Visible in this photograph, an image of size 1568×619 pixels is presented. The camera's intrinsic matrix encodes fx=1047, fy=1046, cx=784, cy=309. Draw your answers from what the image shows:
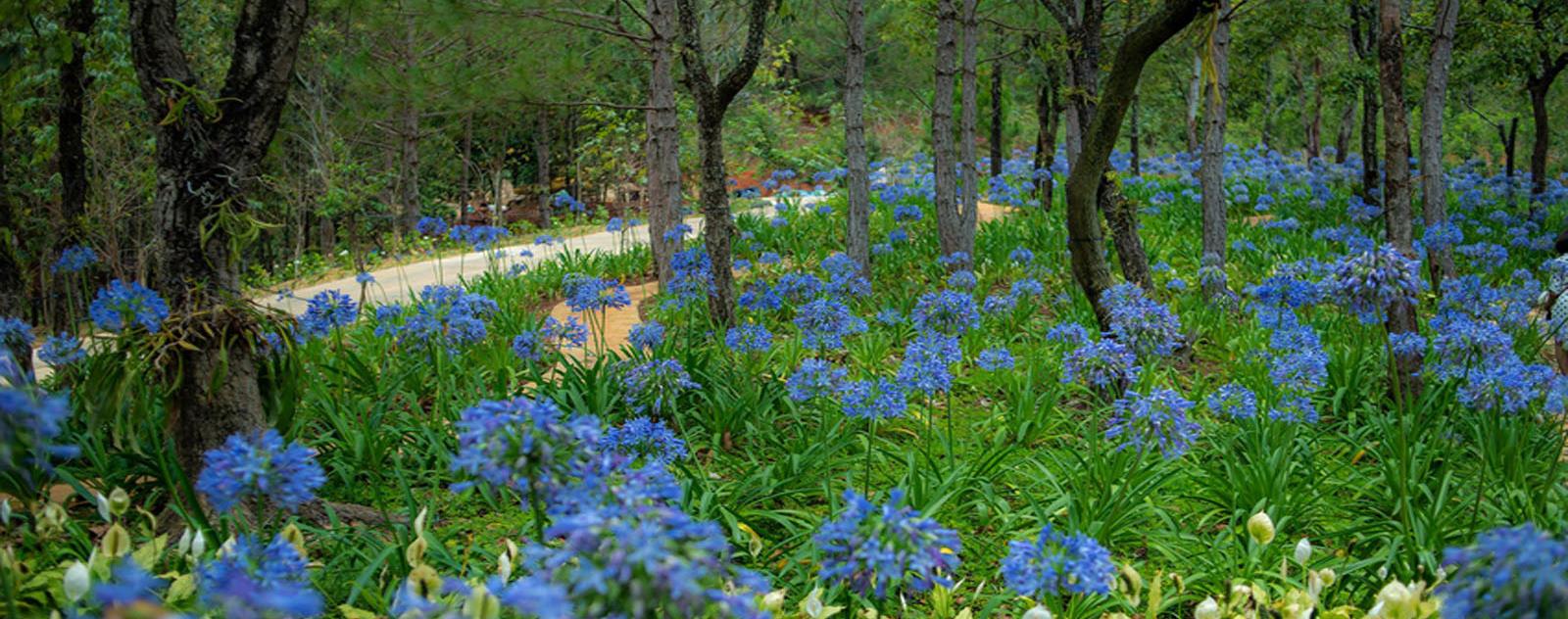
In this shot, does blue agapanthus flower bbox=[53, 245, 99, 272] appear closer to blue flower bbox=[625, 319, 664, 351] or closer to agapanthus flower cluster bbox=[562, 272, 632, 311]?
agapanthus flower cluster bbox=[562, 272, 632, 311]

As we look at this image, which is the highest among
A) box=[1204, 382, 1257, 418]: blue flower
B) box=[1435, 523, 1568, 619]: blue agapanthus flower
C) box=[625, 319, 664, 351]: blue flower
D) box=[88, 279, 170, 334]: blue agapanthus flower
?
box=[88, 279, 170, 334]: blue agapanthus flower

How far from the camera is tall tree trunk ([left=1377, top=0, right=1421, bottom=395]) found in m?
5.16

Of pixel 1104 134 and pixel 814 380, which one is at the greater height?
pixel 1104 134

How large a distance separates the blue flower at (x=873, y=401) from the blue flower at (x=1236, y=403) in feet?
4.33

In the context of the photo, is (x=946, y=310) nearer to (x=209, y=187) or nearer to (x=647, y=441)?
(x=647, y=441)

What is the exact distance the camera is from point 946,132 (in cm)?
830

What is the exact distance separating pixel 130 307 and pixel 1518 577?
Answer: 3931mm

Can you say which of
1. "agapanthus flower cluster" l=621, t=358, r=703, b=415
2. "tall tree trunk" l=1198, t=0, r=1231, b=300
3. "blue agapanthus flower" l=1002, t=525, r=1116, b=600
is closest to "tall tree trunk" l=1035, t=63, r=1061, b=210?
"tall tree trunk" l=1198, t=0, r=1231, b=300

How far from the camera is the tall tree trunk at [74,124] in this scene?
5008 mm

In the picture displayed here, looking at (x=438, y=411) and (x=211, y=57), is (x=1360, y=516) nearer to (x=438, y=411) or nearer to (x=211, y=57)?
(x=438, y=411)

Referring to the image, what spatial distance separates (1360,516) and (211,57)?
57.9ft

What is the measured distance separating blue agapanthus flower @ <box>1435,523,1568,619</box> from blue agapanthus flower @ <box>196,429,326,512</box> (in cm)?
207

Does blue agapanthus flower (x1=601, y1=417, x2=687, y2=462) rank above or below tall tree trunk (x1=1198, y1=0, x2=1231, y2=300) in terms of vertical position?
below

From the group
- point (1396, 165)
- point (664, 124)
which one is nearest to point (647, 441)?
point (1396, 165)
